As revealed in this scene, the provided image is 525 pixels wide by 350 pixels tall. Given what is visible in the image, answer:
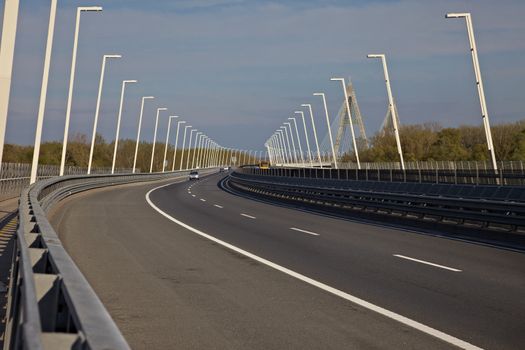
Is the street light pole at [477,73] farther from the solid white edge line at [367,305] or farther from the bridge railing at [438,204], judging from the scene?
the solid white edge line at [367,305]

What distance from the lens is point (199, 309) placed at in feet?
29.7

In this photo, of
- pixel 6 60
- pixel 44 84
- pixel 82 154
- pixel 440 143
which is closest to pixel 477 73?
pixel 44 84

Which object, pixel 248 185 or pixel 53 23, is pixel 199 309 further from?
pixel 248 185

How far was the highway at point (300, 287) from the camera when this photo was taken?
7664 millimetres

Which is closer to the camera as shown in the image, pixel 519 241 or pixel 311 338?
pixel 311 338

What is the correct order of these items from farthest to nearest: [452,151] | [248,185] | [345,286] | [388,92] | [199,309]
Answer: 1. [452,151]
2. [248,185]
3. [388,92]
4. [345,286]
5. [199,309]

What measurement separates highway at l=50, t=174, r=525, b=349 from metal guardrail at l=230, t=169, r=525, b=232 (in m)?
1.49

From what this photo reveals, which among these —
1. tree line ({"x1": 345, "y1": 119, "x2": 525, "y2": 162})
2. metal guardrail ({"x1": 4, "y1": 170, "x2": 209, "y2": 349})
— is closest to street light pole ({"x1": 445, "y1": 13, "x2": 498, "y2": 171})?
metal guardrail ({"x1": 4, "y1": 170, "x2": 209, "y2": 349})

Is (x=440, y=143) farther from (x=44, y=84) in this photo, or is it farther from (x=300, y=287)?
(x=300, y=287)

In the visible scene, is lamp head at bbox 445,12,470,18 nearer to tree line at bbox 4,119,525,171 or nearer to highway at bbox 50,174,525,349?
highway at bbox 50,174,525,349

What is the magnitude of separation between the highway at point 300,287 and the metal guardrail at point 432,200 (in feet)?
4.89

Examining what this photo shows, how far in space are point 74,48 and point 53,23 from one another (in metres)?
9.47

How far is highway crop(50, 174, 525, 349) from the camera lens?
7.66 meters

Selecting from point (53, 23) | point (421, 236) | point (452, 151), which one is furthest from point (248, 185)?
point (452, 151)
